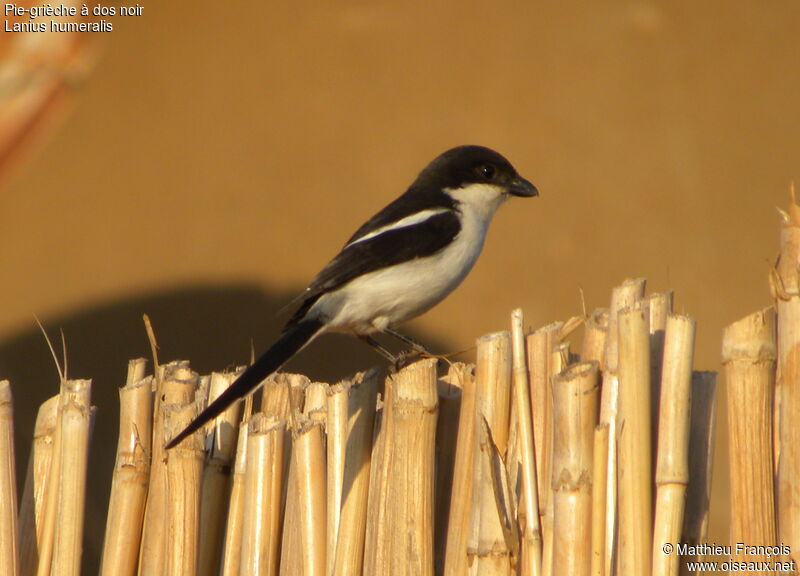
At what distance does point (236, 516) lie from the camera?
8.79 feet

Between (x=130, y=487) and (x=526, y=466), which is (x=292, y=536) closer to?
(x=130, y=487)

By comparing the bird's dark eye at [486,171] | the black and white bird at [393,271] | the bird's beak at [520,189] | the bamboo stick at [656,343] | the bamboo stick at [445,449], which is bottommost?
the bamboo stick at [445,449]

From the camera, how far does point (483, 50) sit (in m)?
5.17

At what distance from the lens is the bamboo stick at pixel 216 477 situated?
8.88 feet

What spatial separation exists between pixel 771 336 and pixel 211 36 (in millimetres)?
3416

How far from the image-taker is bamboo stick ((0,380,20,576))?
2543 mm

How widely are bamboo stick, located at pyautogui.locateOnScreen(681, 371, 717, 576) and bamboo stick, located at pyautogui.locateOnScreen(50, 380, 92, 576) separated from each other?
1380mm

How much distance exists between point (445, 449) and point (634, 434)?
1.90 feet

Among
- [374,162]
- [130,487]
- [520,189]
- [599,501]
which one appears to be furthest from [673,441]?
[374,162]

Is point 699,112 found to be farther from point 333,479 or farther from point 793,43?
point 333,479

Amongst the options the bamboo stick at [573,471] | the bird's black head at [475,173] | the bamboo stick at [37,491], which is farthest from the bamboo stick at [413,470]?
the bird's black head at [475,173]

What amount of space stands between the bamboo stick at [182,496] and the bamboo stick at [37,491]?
0.35m

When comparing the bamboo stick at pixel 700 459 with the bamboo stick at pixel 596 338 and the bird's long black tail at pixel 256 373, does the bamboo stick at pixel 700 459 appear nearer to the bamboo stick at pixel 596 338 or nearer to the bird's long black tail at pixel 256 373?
the bamboo stick at pixel 596 338

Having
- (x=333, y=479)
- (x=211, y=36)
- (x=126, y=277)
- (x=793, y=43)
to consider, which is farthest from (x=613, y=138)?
(x=333, y=479)
